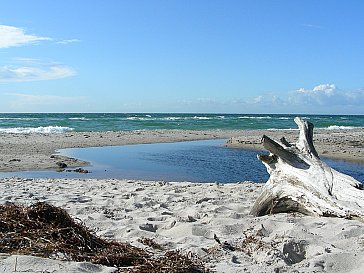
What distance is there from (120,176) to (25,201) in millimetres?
4464

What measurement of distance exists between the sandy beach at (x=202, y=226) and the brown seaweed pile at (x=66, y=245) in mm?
235

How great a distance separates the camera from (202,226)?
5.23 meters

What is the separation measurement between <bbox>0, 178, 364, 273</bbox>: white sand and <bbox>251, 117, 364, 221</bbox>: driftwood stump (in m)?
0.19

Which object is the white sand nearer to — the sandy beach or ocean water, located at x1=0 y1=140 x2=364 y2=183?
the sandy beach

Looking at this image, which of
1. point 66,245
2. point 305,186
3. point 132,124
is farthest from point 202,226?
point 132,124

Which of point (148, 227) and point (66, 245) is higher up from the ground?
point (66, 245)

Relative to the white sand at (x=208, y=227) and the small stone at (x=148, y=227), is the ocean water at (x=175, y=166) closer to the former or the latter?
the white sand at (x=208, y=227)

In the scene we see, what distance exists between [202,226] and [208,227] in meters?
0.08

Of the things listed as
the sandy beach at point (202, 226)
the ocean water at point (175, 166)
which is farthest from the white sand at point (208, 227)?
the ocean water at point (175, 166)

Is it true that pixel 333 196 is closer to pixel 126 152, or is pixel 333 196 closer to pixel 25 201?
pixel 25 201

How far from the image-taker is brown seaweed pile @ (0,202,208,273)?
341 cm

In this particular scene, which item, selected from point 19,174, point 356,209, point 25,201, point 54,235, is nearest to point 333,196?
point 356,209

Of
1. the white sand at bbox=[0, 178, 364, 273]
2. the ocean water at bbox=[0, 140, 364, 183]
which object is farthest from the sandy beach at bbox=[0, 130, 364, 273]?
the ocean water at bbox=[0, 140, 364, 183]

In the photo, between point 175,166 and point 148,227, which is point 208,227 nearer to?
point 148,227
